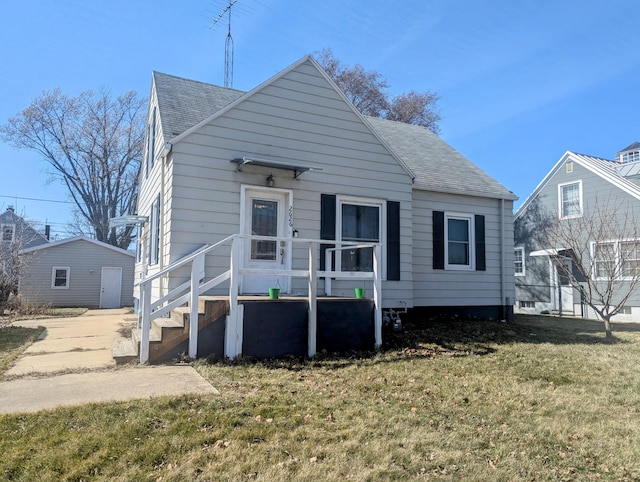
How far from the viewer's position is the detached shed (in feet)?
72.4

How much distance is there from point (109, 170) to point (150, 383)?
94.1 feet

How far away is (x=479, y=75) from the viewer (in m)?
12.0

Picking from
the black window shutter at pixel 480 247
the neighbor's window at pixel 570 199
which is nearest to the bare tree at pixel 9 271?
the black window shutter at pixel 480 247

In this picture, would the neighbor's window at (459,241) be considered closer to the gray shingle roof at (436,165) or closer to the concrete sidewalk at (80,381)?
the gray shingle roof at (436,165)

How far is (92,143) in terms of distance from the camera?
96.3ft

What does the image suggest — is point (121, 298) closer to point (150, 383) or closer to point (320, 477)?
point (150, 383)

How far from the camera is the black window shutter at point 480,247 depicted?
1084 cm

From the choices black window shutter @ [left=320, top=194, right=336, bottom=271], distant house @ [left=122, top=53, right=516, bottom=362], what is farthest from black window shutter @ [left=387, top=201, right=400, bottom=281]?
black window shutter @ [left=320, top=194, right=336, bottom=271]

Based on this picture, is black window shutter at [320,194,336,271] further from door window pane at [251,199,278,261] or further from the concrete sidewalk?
the concrete sidewalk

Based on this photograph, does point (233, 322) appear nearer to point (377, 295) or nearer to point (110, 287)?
point (377, 295)

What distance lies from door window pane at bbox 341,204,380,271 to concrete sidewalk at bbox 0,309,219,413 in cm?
→ 413

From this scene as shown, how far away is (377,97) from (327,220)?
17.2 meters

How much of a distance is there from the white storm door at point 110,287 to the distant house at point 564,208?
19598 mm

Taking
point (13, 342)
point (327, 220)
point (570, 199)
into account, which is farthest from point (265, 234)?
point (570, 199)
